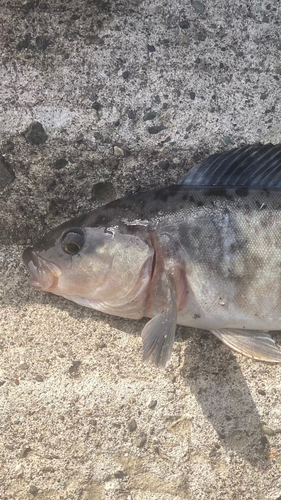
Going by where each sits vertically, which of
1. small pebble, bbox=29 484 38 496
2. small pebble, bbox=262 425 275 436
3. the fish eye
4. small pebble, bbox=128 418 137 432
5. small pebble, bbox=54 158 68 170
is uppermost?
small pebble, bbox=54 158 68 170

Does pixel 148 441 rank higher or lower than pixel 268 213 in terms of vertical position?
lower

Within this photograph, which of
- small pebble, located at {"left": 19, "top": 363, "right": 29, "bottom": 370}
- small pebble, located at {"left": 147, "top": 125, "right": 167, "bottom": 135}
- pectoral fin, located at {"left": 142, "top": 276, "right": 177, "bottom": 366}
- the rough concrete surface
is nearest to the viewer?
pectoral fin, located at {"left": 142, "top": 276, "right": 177, "bottom": 366}

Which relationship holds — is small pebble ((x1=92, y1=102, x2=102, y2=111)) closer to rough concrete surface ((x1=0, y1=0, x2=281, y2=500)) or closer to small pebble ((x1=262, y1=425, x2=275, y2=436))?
rough concrete surface ((x1=0, y1=0, x2=281, y2=500))

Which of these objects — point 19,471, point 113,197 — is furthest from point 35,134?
point 19,471

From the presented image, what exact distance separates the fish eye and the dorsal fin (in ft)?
2.35

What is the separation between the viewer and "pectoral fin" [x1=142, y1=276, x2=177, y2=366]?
9.50ft

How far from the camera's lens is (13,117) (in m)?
3.15

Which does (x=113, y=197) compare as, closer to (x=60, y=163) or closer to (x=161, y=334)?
(x=60, y=163)

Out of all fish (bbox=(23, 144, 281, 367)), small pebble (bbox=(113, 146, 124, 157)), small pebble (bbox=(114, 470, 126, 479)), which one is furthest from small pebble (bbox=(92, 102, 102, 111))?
small pebble (bbox=(114, 470, 126, 479))

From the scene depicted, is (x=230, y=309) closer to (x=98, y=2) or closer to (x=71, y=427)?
(x=71, y=427)

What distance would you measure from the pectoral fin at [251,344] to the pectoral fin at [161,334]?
35 cm

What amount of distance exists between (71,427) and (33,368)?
418 millimetres

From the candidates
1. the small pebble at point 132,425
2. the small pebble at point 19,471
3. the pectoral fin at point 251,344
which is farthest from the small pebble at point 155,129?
the small pebble at point 19,471

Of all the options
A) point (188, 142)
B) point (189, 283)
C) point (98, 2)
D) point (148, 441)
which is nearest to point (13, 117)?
point (98, 2)
